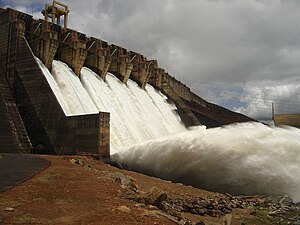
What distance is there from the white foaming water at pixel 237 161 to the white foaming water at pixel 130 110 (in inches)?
254

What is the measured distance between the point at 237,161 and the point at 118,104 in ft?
52.8

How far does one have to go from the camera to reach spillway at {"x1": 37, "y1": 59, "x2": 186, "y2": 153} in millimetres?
22297

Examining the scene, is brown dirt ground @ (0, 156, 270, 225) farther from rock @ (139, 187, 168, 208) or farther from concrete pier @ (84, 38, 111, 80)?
concrete pier @ (84, 38, 111, 80)

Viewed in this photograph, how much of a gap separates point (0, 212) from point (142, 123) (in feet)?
74.1

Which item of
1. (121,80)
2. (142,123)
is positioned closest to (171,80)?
(121,80)

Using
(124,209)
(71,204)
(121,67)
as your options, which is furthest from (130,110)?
(124,209)

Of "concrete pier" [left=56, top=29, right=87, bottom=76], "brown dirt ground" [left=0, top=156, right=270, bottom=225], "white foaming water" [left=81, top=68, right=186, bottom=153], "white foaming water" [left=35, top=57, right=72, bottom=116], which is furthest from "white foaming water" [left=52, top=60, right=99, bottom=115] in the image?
"brown dirt ground" [left=0, top=156, right=270, bottom=225]

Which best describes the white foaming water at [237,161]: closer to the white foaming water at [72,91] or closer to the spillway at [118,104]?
the spillway at [118,104]

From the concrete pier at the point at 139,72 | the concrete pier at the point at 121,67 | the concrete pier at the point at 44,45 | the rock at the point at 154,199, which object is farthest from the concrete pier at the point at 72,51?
the rock at the point at 154,199

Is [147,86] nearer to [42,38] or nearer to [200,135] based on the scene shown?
[42,38]

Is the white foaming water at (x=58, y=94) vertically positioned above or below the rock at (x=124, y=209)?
above

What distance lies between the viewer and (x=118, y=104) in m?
27.5

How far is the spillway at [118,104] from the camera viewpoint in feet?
73.2

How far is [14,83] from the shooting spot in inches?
839
